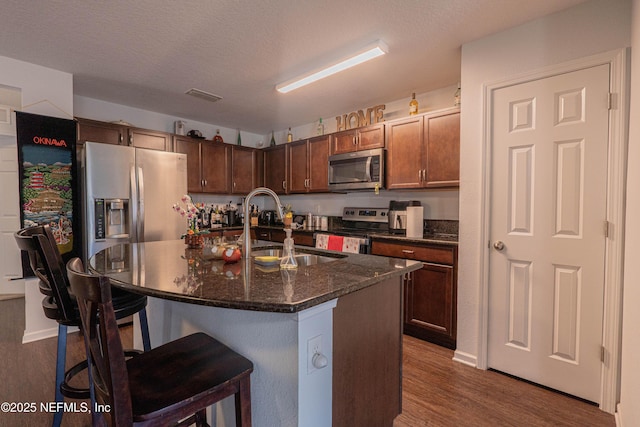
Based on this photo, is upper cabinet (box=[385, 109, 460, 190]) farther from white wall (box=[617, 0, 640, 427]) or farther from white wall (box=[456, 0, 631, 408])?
white wall (box=[617, 0, 640, 427])

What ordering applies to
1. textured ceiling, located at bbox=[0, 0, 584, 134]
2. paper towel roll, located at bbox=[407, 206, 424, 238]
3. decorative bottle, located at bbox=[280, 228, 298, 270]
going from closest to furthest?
decorative bottle, located at bbox=[280, 228, 298, 270] < textured ceiling, located at bbox=[0, 0, 584, 134] < paper towel roll, located at bbox=[407, 206, 424, 238]

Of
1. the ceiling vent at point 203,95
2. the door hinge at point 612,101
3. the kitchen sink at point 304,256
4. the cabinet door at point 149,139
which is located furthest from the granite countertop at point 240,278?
the cabinet door at point 149,139

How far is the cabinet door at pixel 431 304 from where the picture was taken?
2650 millimetres

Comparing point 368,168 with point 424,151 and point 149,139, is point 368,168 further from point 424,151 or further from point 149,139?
point 149,139

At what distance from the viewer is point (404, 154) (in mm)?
3234

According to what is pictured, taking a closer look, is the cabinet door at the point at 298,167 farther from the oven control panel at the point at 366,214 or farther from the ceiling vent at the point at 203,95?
the ceiling vent at the point at 203,95

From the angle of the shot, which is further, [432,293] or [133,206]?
[133,206]

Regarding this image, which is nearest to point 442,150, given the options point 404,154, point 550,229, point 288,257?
point 404,154

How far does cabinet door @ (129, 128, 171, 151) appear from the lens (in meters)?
3.66

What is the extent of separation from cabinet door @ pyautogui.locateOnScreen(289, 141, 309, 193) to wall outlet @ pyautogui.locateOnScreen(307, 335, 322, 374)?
3319mm

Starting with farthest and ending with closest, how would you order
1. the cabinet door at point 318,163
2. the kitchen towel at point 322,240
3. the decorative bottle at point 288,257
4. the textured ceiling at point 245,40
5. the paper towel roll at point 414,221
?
the cabinet door at point 318,163
the kitchen towel at point 322,240
the paper towel roll at point 414,221
the textured ceiling at point 245,40
the decorative bottle at point 288,257

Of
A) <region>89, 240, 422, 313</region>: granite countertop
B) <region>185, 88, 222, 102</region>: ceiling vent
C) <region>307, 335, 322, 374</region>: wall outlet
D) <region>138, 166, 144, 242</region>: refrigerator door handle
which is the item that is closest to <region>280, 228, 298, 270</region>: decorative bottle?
<region>89, 240, 422, 313</region>: granite countertop

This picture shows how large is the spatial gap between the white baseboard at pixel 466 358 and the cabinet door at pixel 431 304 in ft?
0.61

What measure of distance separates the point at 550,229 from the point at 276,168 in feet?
11.9
